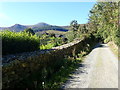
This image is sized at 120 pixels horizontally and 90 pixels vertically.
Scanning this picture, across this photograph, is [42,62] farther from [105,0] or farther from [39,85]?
[105,0]

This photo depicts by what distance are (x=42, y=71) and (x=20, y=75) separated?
2624 mm

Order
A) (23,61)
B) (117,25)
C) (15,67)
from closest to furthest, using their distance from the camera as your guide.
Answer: (15,67)
(23,61)
(117,25)

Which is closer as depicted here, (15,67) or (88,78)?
(15,67)

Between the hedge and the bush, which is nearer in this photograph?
the hedge

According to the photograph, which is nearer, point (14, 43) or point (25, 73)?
point (25, 73)

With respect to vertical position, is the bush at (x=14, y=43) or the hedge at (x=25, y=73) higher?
the bush at (x=14, y=43)

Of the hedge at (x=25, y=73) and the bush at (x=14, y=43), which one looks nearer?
the hedge at (x=25, y=73)

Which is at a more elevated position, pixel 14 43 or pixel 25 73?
pixel 14 43

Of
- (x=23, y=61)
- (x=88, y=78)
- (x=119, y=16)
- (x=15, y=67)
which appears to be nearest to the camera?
(x=15, y=67)

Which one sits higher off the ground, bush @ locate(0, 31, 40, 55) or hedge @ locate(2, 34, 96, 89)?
bush @ locate(0, 31, 40, 55)

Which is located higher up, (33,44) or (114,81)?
(33,44)

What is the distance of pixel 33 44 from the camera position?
18.2 m

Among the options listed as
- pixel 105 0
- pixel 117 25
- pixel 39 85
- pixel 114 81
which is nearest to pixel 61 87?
pixel 39 85

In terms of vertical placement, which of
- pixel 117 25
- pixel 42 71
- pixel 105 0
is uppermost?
pixel 105 0
